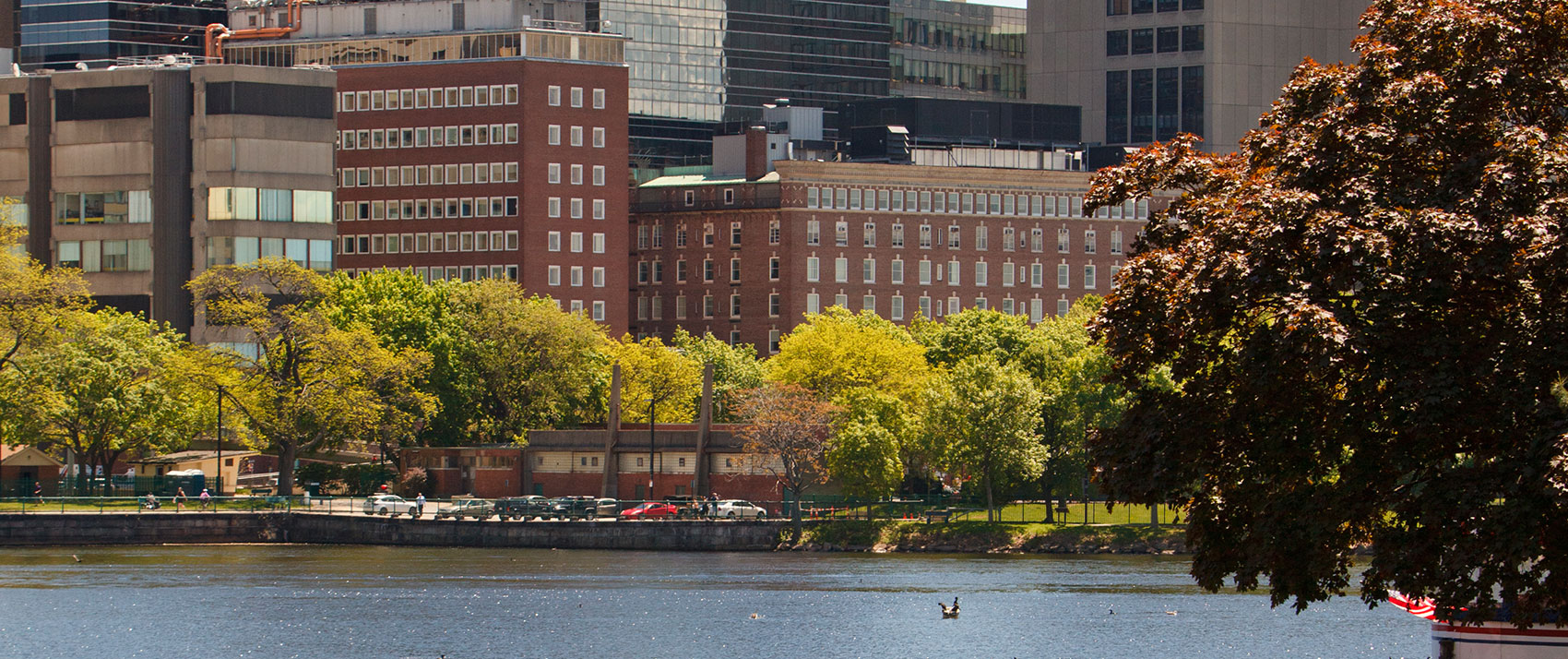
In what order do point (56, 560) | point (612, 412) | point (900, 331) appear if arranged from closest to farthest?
1. point (56, 560)
2. point (612, 412)
3. point (900, 331)

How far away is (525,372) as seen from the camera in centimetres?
16488

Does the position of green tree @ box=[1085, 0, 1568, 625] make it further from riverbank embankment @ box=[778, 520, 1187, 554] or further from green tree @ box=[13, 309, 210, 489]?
green tree @ box=[13, 309, 210, 489]

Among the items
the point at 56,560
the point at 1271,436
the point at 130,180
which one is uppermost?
the point at 130,180

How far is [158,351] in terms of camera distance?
15050cm

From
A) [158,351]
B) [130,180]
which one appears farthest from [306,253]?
[158,351]

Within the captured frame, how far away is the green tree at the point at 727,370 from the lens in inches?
6506

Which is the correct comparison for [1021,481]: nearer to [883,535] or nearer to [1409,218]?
[883,535]

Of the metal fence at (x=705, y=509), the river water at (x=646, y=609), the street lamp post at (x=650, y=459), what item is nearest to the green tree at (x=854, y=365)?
the street lamp post at (x=650, y=459)

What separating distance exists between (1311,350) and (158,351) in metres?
127

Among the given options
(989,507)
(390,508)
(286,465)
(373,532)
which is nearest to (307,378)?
(286,465)

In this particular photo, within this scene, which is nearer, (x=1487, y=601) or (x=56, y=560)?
(x=1487, y=601)

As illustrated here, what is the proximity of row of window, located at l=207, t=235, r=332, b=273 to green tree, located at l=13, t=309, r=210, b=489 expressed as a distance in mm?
28448

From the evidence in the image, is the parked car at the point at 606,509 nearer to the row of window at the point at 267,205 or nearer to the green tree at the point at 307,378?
the green tree at the point at 307,378

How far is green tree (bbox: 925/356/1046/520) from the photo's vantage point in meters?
132
